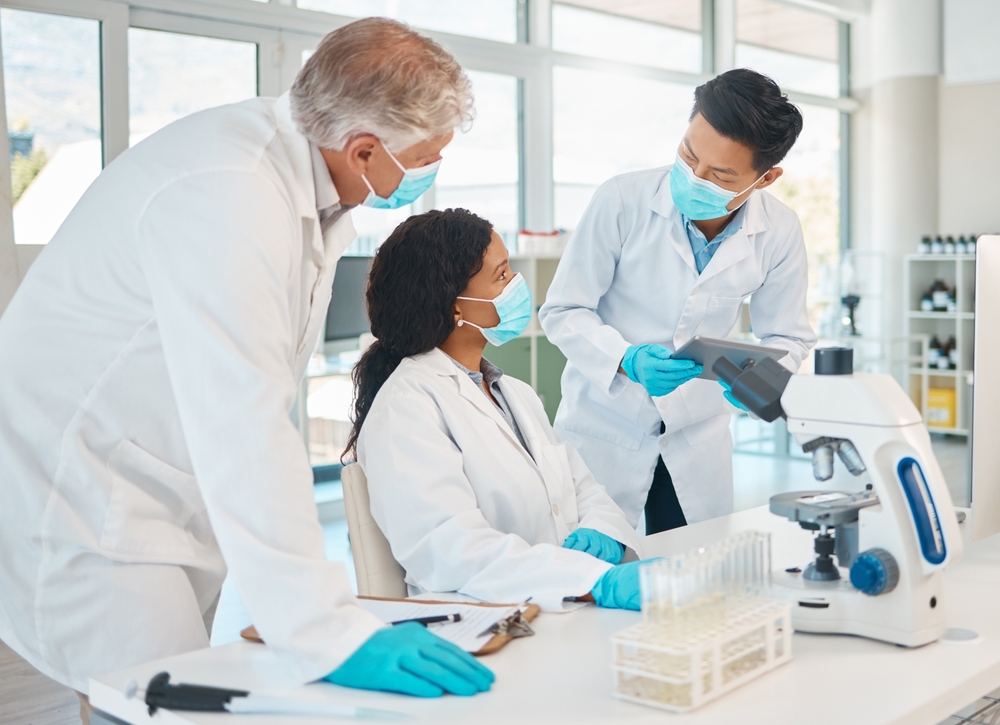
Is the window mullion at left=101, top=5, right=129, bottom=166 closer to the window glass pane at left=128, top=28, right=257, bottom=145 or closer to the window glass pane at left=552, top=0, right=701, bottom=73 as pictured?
the window glass pane at left=128, top=28, right=257, bottom=145

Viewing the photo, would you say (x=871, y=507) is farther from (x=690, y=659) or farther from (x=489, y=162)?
(x=489, y=162)

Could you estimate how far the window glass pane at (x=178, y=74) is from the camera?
3.96 m

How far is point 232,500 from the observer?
37.7 inches

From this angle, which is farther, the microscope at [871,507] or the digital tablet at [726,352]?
the digital tablet at [726,352]

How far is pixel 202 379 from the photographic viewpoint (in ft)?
3.17

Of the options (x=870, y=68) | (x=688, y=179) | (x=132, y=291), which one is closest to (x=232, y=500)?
(x=132, y=291)

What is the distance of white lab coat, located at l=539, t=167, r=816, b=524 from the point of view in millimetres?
2057

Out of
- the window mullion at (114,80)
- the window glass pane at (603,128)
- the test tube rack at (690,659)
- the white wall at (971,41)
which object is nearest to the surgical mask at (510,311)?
the test tube rack at (690,659)

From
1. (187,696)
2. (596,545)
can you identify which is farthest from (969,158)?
(187,696)

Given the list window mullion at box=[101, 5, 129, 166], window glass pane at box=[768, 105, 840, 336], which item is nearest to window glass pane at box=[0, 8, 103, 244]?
window mullion at box=[101, 5, 129, 166]

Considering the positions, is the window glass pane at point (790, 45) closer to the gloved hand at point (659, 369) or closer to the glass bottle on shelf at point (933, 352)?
the glass bottle on shelf at point (933, 352)

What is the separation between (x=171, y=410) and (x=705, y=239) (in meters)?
1.31

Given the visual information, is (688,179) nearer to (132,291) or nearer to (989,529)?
(989,529)

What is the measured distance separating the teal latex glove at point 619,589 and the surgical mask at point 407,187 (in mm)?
563
